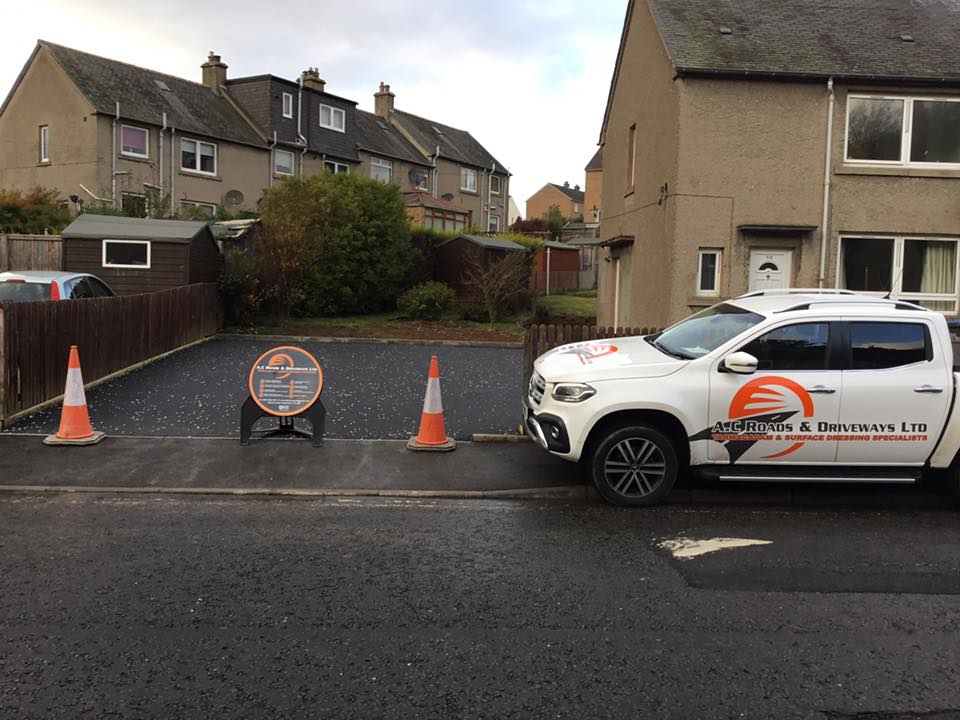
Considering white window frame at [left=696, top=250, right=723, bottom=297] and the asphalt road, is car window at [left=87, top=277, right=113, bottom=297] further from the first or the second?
white window frame at [left=696, top=250, right=723, bottom=297]

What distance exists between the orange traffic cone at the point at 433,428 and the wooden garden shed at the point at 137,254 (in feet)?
38.2

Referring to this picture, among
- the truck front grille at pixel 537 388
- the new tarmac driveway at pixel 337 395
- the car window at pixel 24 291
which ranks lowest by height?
the new tarmac driveway at pixel 337 395

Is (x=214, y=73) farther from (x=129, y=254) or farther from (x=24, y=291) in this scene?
(x=24, y=291)

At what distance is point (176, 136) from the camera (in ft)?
100

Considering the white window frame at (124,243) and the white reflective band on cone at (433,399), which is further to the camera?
the white window frame at (124,243)

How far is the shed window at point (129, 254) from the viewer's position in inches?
722

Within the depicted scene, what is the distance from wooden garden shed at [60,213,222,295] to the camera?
18.1m

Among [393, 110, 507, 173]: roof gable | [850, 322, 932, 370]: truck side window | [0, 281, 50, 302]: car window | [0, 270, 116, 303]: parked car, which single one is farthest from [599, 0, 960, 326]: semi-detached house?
[393, 110, 507, 173]: roof gable

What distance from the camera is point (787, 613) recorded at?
4.58 metres

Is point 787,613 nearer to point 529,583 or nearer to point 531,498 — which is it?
point 529,583

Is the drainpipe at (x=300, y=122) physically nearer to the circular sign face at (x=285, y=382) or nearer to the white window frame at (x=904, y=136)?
the white window frame at (x=904, y=136)

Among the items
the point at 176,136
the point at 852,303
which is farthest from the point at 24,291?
the point at 176,136

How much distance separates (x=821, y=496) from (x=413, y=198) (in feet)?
105

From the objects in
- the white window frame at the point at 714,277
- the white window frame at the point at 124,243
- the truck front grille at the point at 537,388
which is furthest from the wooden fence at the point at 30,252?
the truck front grille at the point at 537,388
